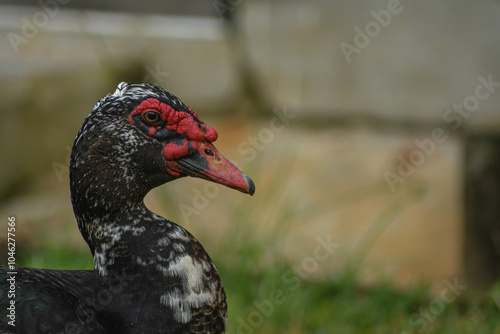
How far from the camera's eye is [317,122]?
3.77m

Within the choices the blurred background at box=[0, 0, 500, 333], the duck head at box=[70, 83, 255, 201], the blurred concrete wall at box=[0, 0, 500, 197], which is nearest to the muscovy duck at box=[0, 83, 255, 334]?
the duck head at box=[70, 83, 255, 201]

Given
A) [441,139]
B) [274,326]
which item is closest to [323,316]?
[274,326]

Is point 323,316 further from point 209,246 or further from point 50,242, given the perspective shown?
point 50,242

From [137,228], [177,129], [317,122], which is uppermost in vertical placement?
[177,129]

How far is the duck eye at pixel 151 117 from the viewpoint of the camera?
5.40ft

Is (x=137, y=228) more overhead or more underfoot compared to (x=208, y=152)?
more underfoot

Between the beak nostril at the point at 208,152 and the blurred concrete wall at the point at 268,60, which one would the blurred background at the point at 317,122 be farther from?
the beak nostril at the point at 208,152

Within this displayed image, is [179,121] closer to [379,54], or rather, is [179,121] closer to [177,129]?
[177,129]

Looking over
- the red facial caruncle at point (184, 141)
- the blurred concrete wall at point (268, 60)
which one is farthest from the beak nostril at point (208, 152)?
the blurred concrete wall at point (268, 60)

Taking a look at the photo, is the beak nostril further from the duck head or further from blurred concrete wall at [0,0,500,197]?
blurred concrete wall at [0,0,500,197]

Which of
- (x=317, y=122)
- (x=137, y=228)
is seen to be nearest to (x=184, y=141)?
(x=137, y=228)

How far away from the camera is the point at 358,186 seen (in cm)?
362

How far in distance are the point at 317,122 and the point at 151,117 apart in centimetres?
222

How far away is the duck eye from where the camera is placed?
1.64 metres
